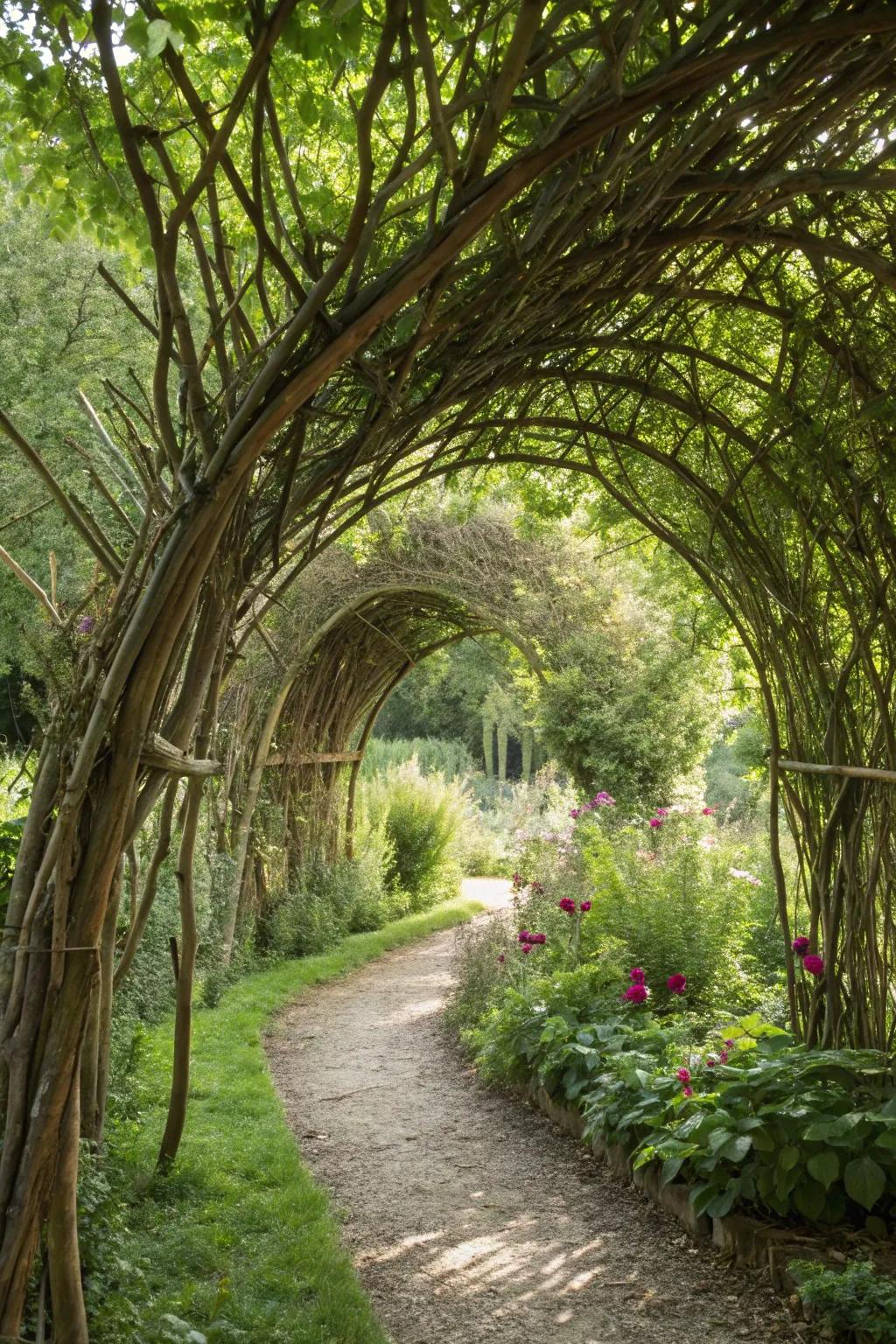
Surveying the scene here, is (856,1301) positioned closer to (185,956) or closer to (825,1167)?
(825,1167)

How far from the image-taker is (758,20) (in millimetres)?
1827

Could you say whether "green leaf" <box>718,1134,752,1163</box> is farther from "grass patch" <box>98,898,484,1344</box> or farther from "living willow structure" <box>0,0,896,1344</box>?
"grass patch" <box>98,898,484,1344</box>

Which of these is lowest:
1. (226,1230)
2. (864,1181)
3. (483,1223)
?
(483,1223)

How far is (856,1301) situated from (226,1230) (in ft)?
5.62

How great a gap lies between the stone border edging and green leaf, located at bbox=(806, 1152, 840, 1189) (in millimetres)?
218

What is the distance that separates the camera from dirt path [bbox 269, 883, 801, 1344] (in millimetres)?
2980

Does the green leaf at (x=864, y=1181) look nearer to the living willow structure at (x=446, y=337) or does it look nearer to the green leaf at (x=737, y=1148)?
the green leaf at (x=737, y=1148)

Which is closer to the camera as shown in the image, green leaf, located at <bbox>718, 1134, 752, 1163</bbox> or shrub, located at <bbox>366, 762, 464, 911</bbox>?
green leaf, located at <bbox>718, 1134, 752, 1163</bbox>

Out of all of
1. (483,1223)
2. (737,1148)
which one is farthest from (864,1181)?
(483,1223)

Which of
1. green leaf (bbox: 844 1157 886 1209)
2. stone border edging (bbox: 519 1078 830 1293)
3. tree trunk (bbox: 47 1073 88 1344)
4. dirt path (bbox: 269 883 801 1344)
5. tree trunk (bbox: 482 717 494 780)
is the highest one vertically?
tree trunk (bbox: 482 717 494 780)

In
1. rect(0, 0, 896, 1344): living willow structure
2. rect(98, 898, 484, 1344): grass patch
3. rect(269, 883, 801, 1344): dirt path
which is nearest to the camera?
rect(0, 0, 896, 1344): living willow structure

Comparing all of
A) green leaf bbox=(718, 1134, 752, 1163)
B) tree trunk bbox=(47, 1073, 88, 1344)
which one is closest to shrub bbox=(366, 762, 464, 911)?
green leaf bbox=(718, 1134, 752, 1163)

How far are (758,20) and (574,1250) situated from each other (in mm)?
3285

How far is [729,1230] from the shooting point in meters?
3.21
